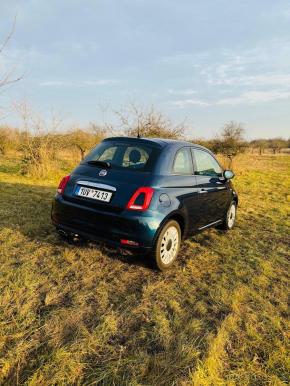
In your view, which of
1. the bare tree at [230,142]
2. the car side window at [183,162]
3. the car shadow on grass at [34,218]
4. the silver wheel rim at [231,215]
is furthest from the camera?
the bare tree at [230,142]

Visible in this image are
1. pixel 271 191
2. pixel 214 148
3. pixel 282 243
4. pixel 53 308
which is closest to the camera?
pixel 53 308

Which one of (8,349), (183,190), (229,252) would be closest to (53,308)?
(8,349)

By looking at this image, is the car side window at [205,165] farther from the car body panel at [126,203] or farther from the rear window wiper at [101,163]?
the rear window wiper at [101,163]

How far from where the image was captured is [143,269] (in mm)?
4262

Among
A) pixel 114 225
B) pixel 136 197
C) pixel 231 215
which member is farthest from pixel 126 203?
pixel 231 215

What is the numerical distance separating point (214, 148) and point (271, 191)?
36.3 feet

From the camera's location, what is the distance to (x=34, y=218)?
20.0ft

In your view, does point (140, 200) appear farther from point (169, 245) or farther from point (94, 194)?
point (169, 245)

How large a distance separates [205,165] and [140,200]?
199cm

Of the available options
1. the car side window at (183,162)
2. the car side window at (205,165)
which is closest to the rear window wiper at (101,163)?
the car side window at (183,162)

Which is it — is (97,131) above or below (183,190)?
above

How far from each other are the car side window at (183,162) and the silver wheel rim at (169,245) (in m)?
0.80

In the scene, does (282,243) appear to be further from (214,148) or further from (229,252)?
(214,148)

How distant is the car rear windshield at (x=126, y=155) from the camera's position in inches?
162
